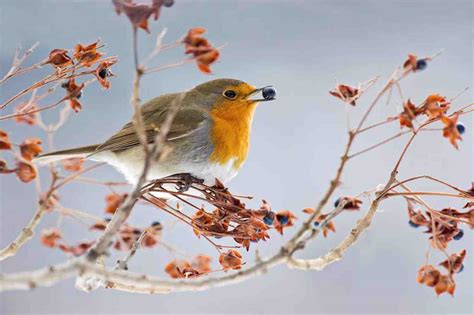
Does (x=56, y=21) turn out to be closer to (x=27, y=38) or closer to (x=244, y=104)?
(x=27, y=38)

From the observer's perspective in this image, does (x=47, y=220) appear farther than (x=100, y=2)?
No

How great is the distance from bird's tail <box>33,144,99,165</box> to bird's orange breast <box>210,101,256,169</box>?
301 millimetres

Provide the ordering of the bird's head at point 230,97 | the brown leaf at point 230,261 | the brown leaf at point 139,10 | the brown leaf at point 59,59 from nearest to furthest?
the brown leaf at point 139,10
the brown leaf at point 59,59
the brown leaf at point 230,261
the bird's head at point 230,97

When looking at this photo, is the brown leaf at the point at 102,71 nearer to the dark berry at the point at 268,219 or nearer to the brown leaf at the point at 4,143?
the brown leaf at the point at 4,143

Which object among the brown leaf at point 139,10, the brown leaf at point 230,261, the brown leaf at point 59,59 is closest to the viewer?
the brown leaf at point 139,10

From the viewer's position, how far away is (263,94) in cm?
142

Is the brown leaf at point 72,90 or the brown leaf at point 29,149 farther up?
the brown leaf at point 72,90

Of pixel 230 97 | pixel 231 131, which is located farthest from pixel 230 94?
Answer: pixel 231 131

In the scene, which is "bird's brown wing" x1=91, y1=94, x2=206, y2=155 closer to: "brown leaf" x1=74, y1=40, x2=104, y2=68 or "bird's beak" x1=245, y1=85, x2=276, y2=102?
"bird's beak" x1=245, y1=85, x2=276, y2=102

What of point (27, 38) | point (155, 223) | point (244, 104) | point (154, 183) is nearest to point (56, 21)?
point (27, 38)

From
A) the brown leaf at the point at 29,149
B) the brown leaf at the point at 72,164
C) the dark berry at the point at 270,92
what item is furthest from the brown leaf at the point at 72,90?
the dark berry at the point at 270,92

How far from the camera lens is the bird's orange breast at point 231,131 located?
154 cm

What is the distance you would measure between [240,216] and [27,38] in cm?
160

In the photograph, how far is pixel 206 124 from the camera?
1588mm
